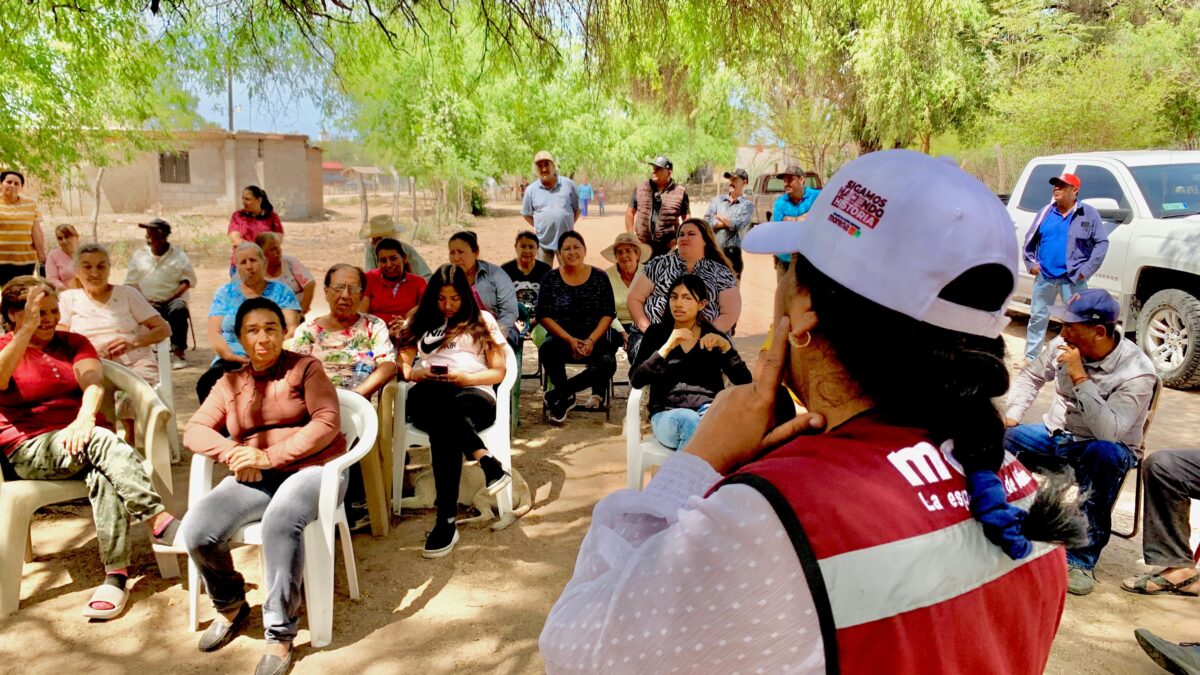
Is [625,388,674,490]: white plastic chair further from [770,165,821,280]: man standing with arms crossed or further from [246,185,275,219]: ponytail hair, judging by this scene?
[770,165,821,280]: man standing with arms crossed

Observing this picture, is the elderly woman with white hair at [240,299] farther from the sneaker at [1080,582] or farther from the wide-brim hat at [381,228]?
the sneaker at [1080,582]

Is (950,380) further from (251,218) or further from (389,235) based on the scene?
(251,218)

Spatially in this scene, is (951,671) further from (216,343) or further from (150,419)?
(216,343)

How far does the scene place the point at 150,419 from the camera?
4.20 m

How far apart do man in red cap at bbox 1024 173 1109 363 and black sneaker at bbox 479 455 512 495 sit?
529 centimetres

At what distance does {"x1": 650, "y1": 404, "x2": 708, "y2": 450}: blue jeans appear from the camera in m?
4.34

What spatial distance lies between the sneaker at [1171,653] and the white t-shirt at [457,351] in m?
3.30

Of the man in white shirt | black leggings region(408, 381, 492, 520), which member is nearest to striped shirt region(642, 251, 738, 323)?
black leggings region(408, 381, 492, 520)

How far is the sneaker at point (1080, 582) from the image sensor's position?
3799mm

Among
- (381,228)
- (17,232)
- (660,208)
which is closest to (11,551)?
(381,228)

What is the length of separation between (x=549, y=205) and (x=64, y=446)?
633cm

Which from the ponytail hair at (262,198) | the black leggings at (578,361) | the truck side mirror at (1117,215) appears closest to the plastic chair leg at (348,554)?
the black leggings at (578,361)

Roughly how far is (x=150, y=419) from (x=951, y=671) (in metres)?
4.24

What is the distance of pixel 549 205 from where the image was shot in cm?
949
